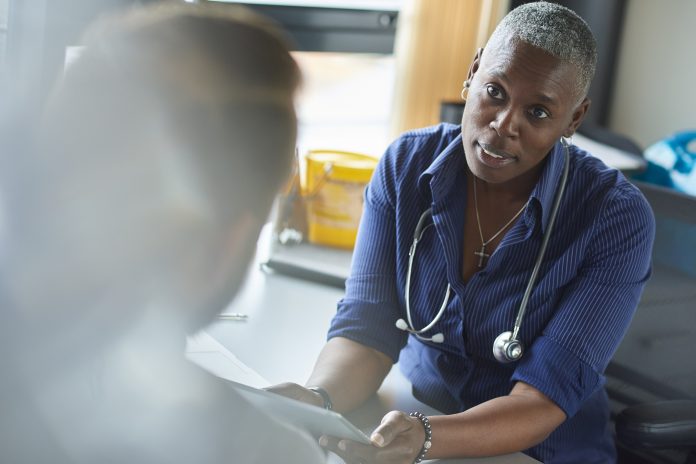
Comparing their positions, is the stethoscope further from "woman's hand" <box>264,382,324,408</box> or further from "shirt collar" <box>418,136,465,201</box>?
"woman's hand" <box>264,382,324,408</box>

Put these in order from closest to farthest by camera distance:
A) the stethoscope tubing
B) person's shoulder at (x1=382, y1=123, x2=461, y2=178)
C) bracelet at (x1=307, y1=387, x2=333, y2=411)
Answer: bracelet at (x1=307, y1=387, x2=333, y2=411)
the stethoscope tubing
person's shoulder at (x1=382, y1=123, x2=461, y2=178)

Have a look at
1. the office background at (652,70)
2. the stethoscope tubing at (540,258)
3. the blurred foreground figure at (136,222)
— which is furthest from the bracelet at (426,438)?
the office background at (652,70)

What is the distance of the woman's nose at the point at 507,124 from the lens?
1443 mm

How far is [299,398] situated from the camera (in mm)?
1296

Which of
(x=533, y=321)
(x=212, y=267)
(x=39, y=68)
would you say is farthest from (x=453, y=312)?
(x=212, y=267)

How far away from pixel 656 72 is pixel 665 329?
2.26 metres

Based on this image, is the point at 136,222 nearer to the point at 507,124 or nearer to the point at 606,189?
the point at 507,124

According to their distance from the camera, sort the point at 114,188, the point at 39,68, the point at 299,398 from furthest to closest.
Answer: the point at 299,398
the point at 39,68
the point at 114,188

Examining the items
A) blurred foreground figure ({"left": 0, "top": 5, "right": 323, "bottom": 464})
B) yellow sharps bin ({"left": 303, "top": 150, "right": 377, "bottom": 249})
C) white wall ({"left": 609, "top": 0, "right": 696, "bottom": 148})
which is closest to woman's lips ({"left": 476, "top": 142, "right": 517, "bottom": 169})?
yellow sharps bin ({"left": 303, "top": 150, "right": 377, "bottom": 249})

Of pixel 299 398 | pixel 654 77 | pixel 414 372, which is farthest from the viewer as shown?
pixel 654 77

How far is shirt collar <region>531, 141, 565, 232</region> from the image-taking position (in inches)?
58.8

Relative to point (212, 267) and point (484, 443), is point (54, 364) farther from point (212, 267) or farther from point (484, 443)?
point (484, 443)

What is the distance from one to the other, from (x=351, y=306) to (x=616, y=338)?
0.43 m

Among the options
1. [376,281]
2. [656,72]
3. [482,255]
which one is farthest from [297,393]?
[656,72]
